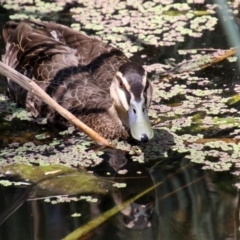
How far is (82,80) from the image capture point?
7207mm

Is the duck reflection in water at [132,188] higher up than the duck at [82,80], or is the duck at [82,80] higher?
the duck at [82,80]

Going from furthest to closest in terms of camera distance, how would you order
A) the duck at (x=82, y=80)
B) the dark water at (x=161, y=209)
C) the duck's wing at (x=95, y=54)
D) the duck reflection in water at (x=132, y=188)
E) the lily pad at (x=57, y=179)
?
the duck's wing at (x=95, y=54) → the duck at (x=82, y=80) → the lily pad at (x=57, y=179) → the duck reflection in water at (x=132, y=188) → the dark water at (x=161, y=209)

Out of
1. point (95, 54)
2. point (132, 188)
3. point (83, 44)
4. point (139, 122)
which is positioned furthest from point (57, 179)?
point (83, 44)

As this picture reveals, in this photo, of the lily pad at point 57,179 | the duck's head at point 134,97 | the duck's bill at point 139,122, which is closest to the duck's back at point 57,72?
the duck's head at point 134,97

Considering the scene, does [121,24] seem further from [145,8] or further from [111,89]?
[111,89]

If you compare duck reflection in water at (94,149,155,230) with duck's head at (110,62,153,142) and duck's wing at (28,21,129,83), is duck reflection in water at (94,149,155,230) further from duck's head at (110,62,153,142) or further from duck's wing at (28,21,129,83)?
duck's wing at (28,21,129,83)

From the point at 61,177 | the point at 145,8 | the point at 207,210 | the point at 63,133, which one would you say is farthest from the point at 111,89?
the point at 145,8

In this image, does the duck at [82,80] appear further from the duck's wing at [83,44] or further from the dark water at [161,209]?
the dark water at [161,209]

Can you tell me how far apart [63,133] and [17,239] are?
1.91 meters

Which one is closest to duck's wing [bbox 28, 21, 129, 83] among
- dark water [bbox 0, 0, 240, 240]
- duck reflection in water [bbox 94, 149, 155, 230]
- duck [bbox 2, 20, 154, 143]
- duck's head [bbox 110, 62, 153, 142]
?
duck [bbox 2, 20, 154, 143]

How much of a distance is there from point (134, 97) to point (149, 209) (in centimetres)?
98

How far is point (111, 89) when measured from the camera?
679 cm

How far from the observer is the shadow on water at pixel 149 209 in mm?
5285

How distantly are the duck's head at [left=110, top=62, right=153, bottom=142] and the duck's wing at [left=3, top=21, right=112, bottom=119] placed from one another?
0.43 metres
